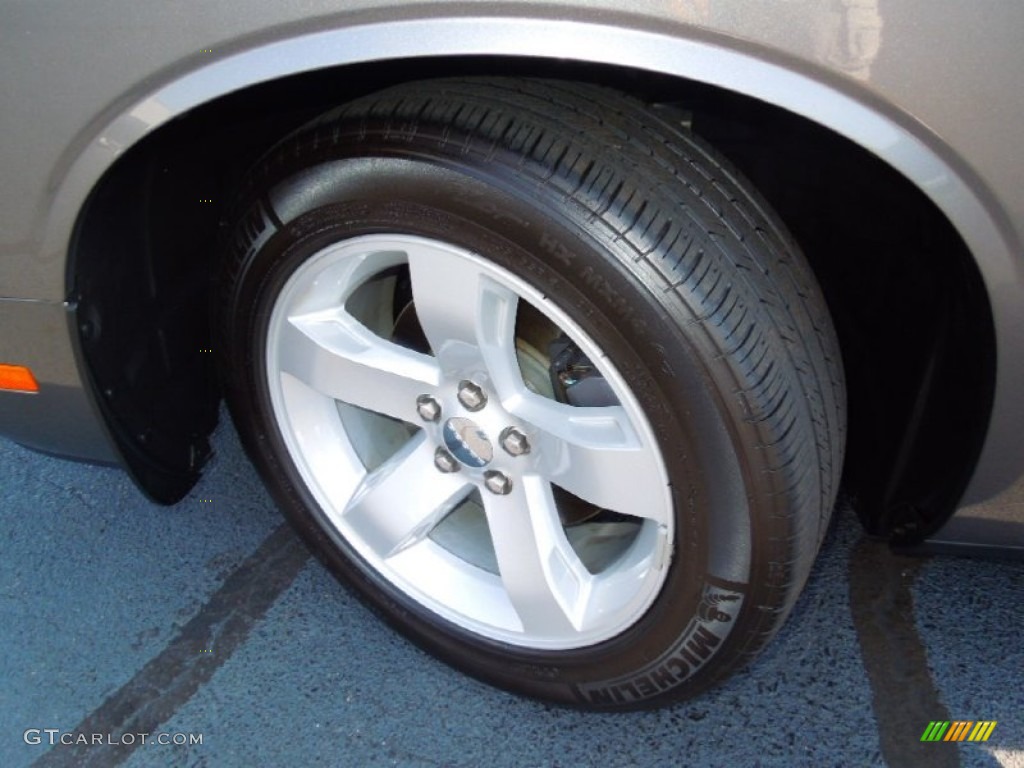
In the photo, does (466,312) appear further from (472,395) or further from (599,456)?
(599,456)

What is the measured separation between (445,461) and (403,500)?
0.41ft

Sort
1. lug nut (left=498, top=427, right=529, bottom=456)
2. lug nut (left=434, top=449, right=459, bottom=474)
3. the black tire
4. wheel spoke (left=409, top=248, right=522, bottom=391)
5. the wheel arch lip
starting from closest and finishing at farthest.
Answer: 1. the wheel arch lip
2. the black tire
3. wheel spoke (left=409, top=248, right=522, bottom=391)
4. lug nut (left=498, top=427, right=529, bottom=456)
5. lug nut (left=434, top=449, right=459, bottom=474)

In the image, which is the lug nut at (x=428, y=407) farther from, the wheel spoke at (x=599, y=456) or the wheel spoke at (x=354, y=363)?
the wheel spoke at (x=599, y=456)

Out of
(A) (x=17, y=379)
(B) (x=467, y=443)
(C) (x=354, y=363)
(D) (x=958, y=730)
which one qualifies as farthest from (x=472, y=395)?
(D) (x=958, y=730)

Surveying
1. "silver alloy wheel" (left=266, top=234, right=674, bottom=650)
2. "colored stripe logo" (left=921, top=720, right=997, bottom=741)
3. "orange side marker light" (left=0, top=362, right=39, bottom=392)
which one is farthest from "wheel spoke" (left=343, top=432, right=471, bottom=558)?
"colored stripe logo" (left=921, top=720, right=997, bottom=741)

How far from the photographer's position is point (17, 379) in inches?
60.6

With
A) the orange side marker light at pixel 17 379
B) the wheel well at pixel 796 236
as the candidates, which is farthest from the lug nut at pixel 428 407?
the orange side marker light at pixel 17 379

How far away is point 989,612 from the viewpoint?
5.55 feet

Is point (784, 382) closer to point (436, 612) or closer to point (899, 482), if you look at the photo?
point (899, 482)

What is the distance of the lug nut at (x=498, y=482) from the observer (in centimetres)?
145

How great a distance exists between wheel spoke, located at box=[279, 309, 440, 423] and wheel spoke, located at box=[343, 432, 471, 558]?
0.10 m

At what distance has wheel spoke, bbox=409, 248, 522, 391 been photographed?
4.15 feet

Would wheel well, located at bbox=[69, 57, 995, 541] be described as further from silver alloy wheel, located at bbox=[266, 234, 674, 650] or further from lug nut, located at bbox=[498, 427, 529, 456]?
lug nut, located at bbox=[498, 427, 529, 456]

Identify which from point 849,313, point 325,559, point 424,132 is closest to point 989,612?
point 849,313
